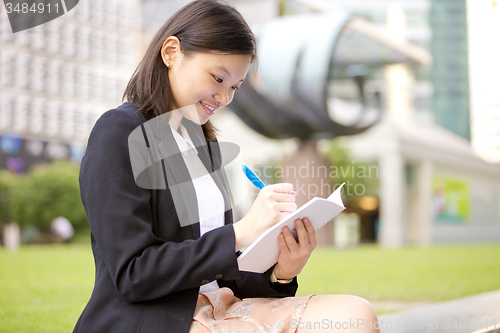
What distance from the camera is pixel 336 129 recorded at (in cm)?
1264

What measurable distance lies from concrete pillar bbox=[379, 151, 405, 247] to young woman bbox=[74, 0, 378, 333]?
2090 cm

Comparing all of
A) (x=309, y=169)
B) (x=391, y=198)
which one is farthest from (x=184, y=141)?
(x=391, y=198)

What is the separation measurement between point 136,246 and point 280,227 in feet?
0.97

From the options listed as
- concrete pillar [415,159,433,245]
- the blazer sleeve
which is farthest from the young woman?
concrete pillar [415,159,433,245]

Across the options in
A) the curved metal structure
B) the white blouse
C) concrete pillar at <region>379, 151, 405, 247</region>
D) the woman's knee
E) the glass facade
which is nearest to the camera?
the woman's knee

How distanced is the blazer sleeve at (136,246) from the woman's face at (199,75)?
276mm

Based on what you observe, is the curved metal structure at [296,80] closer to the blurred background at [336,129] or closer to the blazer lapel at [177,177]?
the blurred background at [336,129]

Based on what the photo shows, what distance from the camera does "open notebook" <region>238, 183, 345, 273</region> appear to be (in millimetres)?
1001

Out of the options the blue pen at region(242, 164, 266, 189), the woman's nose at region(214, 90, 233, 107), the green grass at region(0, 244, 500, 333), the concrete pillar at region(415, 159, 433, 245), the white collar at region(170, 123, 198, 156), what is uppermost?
the woman's nose at region(214, 90, 233, 107)

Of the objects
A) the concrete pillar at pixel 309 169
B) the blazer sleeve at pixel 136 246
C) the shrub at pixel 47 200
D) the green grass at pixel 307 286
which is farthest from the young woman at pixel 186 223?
the shrub at pixel 47 200

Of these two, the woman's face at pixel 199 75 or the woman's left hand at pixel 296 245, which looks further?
the woman's face at pixel 199 75

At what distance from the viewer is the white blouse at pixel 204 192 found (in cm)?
121

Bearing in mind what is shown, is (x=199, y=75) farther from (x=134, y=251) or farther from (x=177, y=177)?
(x=134, y=251)

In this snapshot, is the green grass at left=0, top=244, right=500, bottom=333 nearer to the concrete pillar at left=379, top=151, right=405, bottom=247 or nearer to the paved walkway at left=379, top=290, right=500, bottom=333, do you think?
the paved walkway at left=379, top=290, right=500, bottom=333
